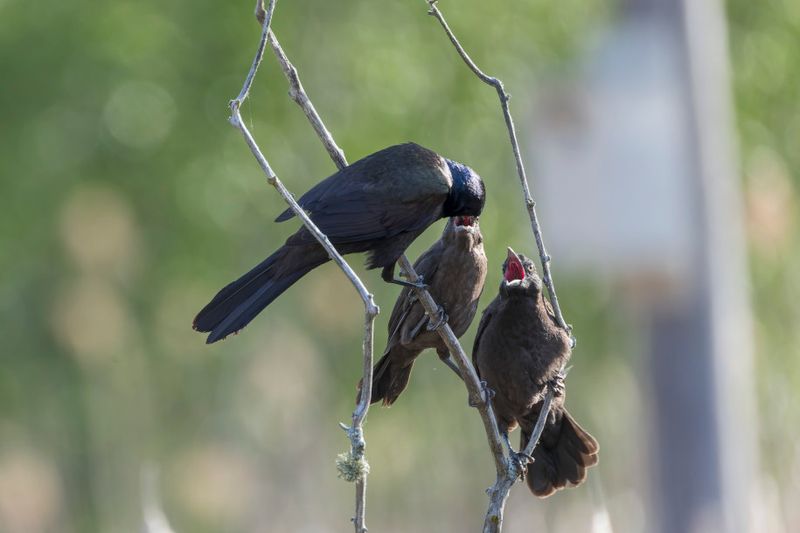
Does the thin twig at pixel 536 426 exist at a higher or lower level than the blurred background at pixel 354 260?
lower

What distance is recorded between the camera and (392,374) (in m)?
4.46

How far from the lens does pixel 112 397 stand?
14555 mm

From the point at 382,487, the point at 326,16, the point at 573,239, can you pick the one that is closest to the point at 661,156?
the point at 573,239

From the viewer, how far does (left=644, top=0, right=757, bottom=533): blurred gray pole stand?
1040cm

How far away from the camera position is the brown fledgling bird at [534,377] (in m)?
3.91

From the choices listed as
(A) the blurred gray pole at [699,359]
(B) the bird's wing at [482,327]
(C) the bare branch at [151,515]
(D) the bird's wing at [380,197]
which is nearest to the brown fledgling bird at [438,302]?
(B) the bird's wing at [482,327]

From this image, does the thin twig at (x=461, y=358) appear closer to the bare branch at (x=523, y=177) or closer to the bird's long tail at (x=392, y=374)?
the bare branch at (x=523, y=177)

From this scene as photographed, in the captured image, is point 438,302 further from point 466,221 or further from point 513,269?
point 513,269

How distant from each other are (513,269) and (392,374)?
1.70 ft

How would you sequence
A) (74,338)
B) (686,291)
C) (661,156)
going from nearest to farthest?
(661,156), (686,291), (74,338)

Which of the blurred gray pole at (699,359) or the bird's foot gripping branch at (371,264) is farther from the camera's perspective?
the blurred gray pole at (699,359)

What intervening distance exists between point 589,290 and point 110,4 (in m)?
5.28

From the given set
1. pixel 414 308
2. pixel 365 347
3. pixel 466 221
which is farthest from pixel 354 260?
pixel 365 347

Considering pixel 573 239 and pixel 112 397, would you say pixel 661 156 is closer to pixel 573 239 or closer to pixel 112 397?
pixel 573 239
